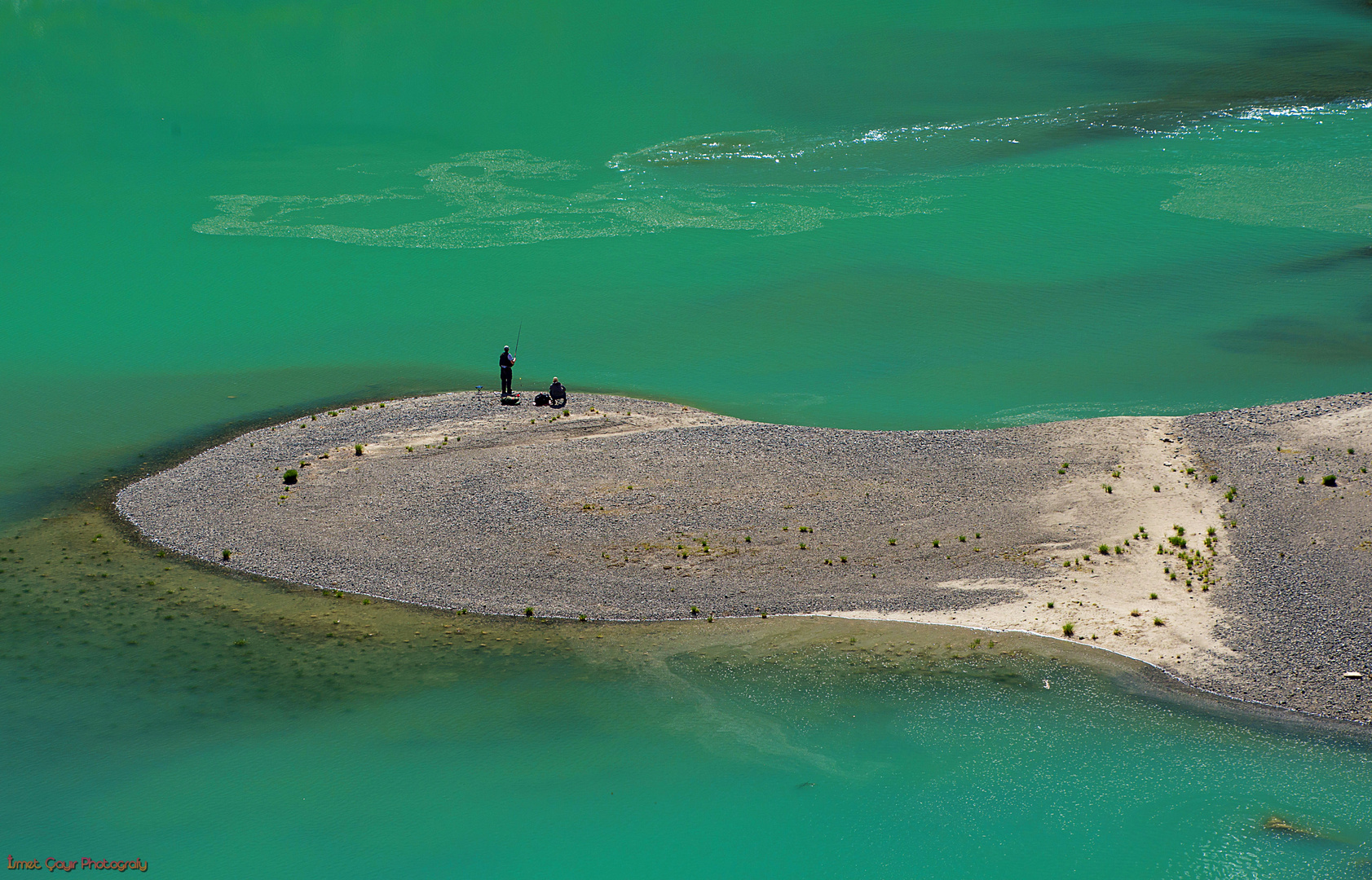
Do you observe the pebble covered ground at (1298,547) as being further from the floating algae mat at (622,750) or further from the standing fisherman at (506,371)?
the standing fisherman at (506,371)

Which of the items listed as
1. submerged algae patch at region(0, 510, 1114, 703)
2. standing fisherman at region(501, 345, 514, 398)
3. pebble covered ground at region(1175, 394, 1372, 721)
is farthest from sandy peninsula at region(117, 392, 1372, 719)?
standing fisherman at region(501, 345, 514, 398)

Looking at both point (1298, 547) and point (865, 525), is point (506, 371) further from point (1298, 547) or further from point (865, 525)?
point (1298, 547)

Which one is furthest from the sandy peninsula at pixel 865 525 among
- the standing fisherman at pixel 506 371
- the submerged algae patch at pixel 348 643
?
the standing fisherman at pixel 506 371

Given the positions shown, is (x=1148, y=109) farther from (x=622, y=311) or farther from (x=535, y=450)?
(x=535, y=450)

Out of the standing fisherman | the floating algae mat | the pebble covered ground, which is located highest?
the standing fisherman

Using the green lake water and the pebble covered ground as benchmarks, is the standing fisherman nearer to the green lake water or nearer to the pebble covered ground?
the green lake water

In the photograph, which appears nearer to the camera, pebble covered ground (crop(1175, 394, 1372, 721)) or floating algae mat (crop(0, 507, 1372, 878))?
floating algae mat (crop(0, 507, 1372, 878))

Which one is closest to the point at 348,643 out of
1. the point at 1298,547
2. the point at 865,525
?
the point at 865,525
